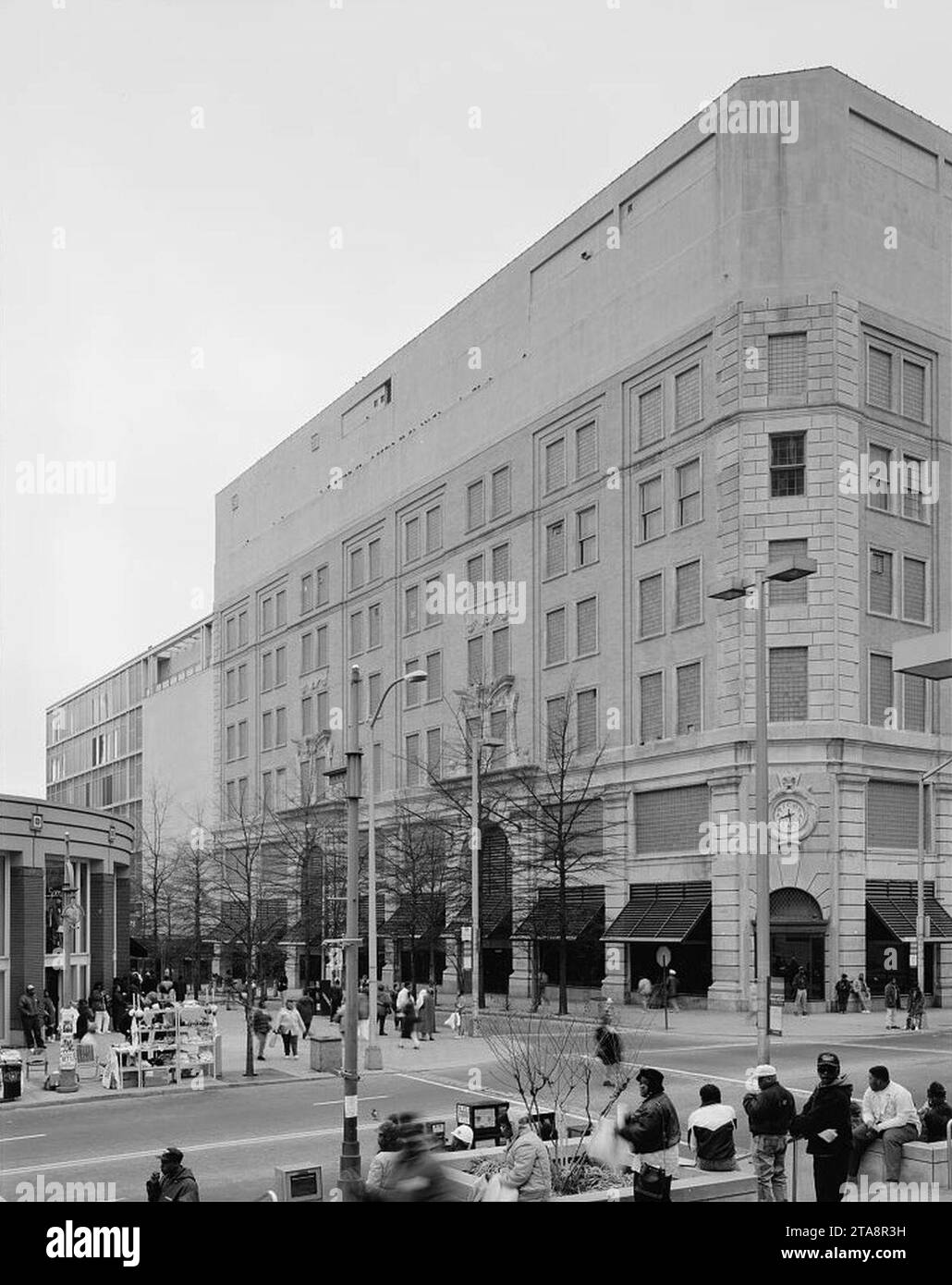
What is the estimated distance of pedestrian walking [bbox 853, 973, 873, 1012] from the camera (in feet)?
164

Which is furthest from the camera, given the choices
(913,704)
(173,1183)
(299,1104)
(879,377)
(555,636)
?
(555,636)

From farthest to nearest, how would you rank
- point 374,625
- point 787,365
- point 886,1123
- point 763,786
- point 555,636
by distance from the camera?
point 374,625
point 555,636
point 787,365
point 763,786
point 886,1123

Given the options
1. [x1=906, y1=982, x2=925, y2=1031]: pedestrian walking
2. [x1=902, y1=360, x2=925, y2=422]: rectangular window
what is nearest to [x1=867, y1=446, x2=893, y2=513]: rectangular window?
[x1=902, y1=360, x2=925, y2=422]: rectangular window

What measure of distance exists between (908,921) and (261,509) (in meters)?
57.1

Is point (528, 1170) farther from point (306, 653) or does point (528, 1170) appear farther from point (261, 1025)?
point (306, 653)

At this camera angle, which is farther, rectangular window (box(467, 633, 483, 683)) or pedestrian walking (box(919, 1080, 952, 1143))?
rectangular window (box(467, 633, 483, 683))

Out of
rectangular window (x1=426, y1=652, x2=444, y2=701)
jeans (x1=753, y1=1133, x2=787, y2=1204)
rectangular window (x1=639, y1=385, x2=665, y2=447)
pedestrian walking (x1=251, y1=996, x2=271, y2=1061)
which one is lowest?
pedestrian walking (x1=251, y1=996, x2=271, y2=1061)

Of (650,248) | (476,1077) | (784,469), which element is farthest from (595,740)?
(476,1077)

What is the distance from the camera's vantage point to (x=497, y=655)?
2665 inches

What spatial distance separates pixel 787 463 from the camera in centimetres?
5238

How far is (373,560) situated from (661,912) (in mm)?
32107

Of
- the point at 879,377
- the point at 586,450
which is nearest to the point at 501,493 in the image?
the point at 586,450

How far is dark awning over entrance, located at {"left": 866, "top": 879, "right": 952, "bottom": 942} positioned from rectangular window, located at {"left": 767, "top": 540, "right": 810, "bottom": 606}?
1006cm

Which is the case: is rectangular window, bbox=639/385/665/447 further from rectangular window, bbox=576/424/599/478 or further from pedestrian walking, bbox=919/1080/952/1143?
pedestrian walking, bbox=919/1080/952/1143
